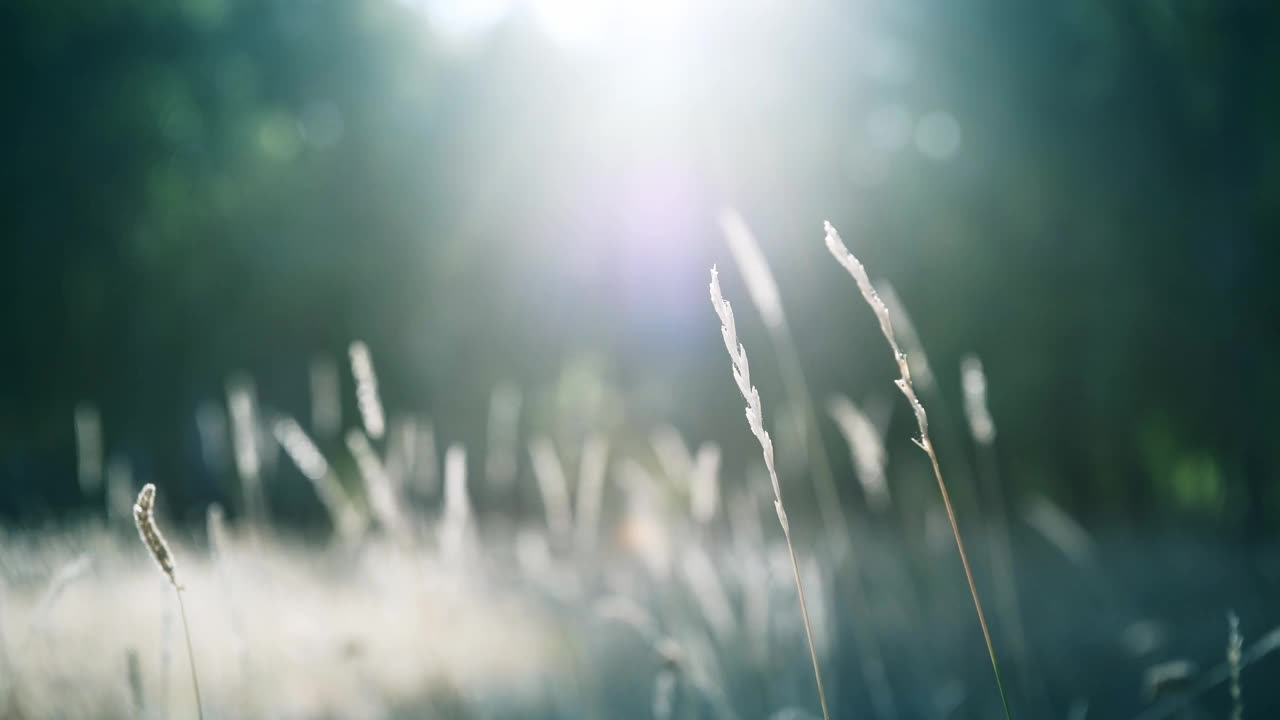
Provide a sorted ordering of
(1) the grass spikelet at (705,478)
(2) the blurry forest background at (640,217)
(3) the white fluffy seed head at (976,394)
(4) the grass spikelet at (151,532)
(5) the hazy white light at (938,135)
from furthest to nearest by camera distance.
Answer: (5) the hazy white light at (938,135)
(2) the blurry forest background at (640,217)
(1) the grass spikelet at (705,478)
(3) the white fluffy seed head at (976,394)
(4) the grass spikelet at (151,532)

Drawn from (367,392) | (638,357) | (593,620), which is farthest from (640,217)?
(367,392)

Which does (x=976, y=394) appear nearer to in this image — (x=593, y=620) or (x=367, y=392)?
(x=367, y=392)

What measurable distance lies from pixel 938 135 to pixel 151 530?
728 centimetres

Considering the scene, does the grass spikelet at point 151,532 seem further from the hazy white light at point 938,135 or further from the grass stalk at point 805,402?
the hazy white light at point 938,135

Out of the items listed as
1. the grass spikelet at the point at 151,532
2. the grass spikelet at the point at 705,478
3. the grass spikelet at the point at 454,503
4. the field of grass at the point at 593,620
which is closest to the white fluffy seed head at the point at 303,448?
the field of grass at the point at 593,620

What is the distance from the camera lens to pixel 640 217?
8906mm

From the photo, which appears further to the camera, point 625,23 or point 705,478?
point 625,23

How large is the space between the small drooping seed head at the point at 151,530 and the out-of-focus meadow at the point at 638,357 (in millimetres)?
67

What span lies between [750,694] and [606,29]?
7.99m

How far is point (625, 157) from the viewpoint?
903 cm

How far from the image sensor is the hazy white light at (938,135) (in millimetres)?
7090

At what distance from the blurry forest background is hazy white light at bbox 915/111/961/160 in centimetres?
7

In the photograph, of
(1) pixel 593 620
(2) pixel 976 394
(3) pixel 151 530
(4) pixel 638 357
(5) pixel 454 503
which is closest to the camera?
(3) pixel 151 530

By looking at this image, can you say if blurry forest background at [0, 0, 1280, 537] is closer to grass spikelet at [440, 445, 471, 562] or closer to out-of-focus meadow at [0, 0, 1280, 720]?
out-of-focus meadow at [0, 0, 1280, 720]
